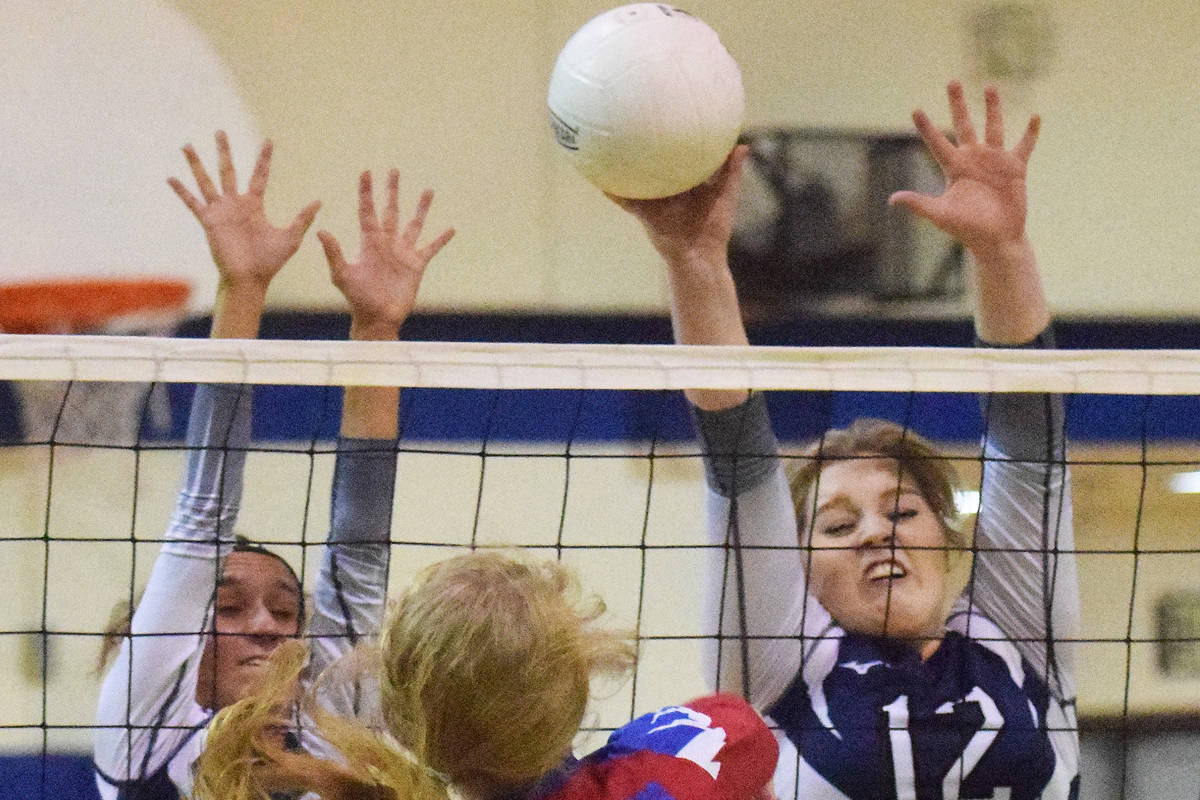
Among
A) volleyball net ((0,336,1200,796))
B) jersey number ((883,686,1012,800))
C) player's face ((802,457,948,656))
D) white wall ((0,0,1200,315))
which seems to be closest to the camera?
jersey number ((883,686,1012,800))

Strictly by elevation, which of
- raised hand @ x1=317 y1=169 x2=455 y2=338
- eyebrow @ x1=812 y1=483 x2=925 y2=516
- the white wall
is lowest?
eyebrow @ x1=812 y1=483 x2=925 y2=516

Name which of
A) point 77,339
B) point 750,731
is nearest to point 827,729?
point 750,731

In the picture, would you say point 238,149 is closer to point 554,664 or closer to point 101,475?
point 101,475

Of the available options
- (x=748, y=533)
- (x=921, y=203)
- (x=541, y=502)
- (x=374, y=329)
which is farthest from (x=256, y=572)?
(x=541, y=502)

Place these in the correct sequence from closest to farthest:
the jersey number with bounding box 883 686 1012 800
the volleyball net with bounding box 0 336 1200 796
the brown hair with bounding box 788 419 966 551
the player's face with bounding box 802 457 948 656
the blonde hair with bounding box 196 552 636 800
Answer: the blonde hair with bounding box 196 552 636 800, the jersey number with bounding box 883 686 1012 800, the player's face with bounding box 802 457 948 656, the brown hair with bounding box 788 419 966 551, the volleyball net with bounding box 0 336 1200 796

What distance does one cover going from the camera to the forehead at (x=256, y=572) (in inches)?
75.1

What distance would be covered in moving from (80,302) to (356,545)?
1826 mm

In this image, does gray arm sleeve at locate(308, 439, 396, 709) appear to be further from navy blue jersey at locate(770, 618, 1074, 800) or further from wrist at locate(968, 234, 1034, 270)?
wrist at locate(968, 234, 1034, 270)

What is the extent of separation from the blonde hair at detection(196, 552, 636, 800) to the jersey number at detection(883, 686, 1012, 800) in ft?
2.10

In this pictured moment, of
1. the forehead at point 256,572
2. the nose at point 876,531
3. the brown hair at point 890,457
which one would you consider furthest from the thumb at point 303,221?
the nose at point 876,531

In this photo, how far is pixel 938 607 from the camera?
1.75 meters

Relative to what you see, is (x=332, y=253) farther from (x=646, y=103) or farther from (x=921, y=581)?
(x=921, y=581)

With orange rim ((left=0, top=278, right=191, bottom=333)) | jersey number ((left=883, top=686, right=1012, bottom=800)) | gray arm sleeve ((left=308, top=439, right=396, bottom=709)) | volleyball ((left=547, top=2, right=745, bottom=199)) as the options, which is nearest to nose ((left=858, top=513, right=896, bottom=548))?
jersey number ((left=883, top=686, right=1012, bottom=800))

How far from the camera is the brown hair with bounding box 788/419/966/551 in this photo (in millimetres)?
1846
